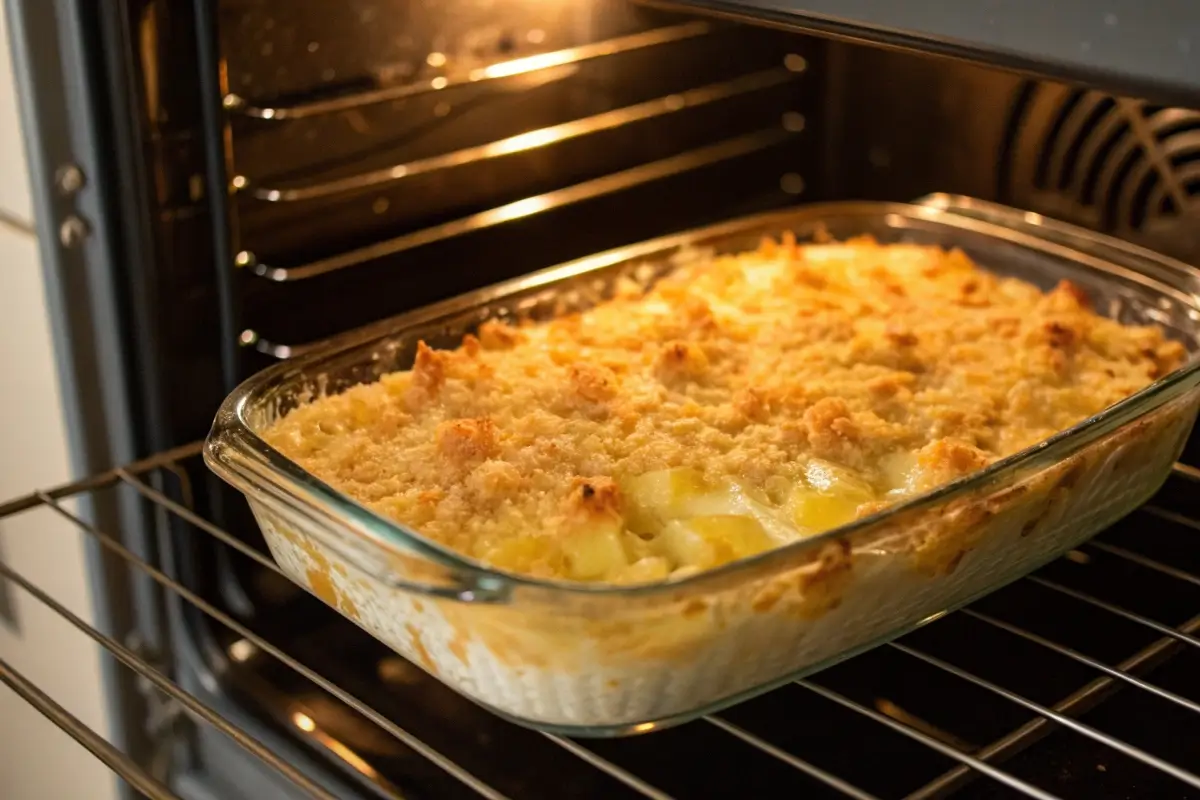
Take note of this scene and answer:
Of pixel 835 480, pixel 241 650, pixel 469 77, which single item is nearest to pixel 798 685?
pixel 835 480

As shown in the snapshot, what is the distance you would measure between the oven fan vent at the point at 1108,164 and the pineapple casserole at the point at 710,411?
8 centimetres

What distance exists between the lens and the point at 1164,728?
78cm

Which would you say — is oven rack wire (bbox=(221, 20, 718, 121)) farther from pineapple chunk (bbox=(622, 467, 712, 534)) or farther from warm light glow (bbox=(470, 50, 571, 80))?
pineapple chunk (bbox=(622, 467, 712, 534))

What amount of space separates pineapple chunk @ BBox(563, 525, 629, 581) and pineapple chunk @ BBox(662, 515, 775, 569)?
0.10 feet

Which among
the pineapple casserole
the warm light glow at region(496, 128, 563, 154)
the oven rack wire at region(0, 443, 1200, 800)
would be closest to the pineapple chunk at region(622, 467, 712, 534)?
the pineapple casserole

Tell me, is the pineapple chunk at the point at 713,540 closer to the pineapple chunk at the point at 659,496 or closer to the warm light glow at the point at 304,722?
the pineapple chunk at the point at 659,496

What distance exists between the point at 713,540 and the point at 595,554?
0.21 ft

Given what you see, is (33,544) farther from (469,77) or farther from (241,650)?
(469,77)

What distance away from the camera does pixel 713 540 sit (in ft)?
2.36

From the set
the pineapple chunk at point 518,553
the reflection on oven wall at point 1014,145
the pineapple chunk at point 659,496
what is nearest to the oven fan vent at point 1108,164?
the reflection on oven wall at point 1014,145

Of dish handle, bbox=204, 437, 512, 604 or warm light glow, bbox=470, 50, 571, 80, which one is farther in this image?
warm light glow, bbox=470, 50, 571, 80

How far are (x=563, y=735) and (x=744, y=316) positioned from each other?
0.42m

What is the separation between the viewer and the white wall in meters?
0.94

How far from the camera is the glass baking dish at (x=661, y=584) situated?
64cm
